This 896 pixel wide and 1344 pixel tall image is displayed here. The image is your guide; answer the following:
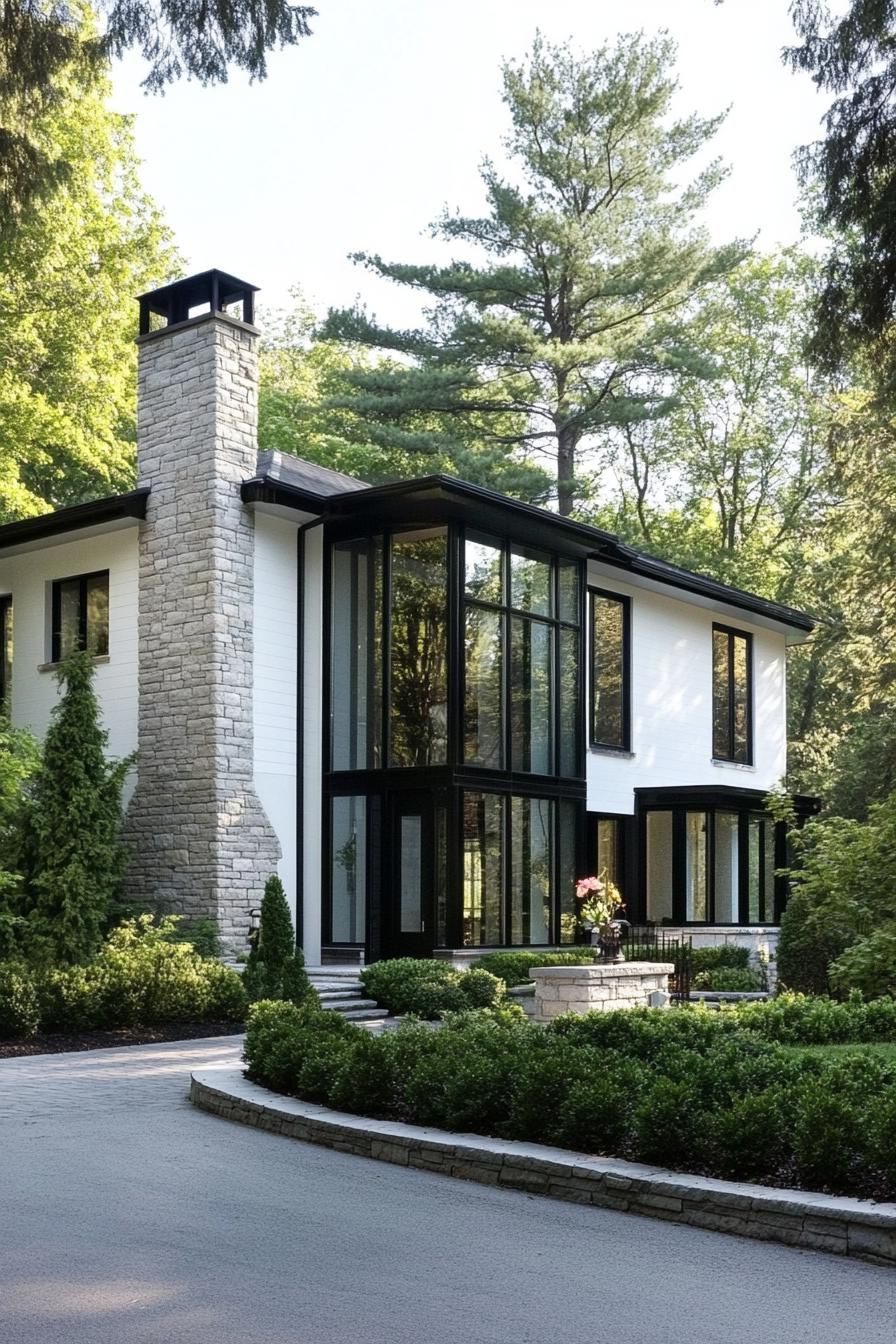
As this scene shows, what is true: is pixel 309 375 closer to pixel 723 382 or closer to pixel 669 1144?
pixel 723 382

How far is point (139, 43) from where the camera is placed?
8.09 metres

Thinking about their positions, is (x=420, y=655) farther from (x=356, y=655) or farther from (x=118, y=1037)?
(x=118, y=1037)

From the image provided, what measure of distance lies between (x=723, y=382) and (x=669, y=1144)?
33.7 m

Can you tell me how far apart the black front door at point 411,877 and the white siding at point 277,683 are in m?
1.27

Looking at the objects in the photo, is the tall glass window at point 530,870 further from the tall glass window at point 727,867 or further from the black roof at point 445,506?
the tall glass window at point 727,867

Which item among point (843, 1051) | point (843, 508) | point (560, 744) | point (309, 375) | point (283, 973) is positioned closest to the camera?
point (843, 1051)

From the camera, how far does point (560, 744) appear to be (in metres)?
19.8

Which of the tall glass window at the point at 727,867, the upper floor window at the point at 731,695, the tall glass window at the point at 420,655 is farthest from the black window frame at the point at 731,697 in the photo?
the tall glass window at the point at 420,655

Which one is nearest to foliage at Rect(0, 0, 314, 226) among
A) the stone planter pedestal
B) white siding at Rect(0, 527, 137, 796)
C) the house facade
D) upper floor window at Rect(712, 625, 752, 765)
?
the stone planter pedestal

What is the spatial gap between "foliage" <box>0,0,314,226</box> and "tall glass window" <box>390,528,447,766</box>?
402 inches

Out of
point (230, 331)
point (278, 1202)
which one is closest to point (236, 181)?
point (230, 331)

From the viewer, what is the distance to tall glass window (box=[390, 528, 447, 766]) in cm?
1803

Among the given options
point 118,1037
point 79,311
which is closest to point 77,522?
point 118,1037

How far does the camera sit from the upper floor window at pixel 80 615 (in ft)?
61.6
